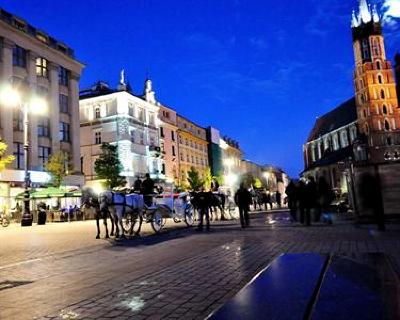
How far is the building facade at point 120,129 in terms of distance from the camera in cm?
6175

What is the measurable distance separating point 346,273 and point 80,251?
345 inches

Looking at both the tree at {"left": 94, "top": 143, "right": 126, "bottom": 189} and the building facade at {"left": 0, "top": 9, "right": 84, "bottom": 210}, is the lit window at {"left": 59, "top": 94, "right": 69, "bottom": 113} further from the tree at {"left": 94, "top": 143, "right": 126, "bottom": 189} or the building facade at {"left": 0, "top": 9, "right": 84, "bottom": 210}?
the tree at {"left": 94, "top": 143, "right": 126, "bottom": 189}

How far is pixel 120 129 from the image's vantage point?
61750 mm

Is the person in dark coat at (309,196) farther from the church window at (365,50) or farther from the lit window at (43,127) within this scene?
the church window at (365,50)

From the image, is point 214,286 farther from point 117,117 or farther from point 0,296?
point 117,117

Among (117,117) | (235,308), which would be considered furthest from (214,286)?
(117,117)

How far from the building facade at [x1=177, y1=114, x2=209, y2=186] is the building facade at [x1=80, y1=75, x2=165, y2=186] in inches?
440

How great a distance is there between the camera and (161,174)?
69.6 metres

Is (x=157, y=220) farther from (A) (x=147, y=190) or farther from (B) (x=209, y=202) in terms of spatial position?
(B) (x=209, y=202)

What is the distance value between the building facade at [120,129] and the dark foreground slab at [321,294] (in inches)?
2245

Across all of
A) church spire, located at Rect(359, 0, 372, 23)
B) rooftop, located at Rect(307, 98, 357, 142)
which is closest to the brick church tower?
church spire, located at Rect(359, 0, 372, 23)

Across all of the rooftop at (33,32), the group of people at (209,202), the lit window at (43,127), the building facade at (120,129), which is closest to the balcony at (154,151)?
the building facade at (120,129)

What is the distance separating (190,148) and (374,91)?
140ft

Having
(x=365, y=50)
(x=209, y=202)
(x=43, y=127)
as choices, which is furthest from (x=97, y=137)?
(x=365, y=50)
